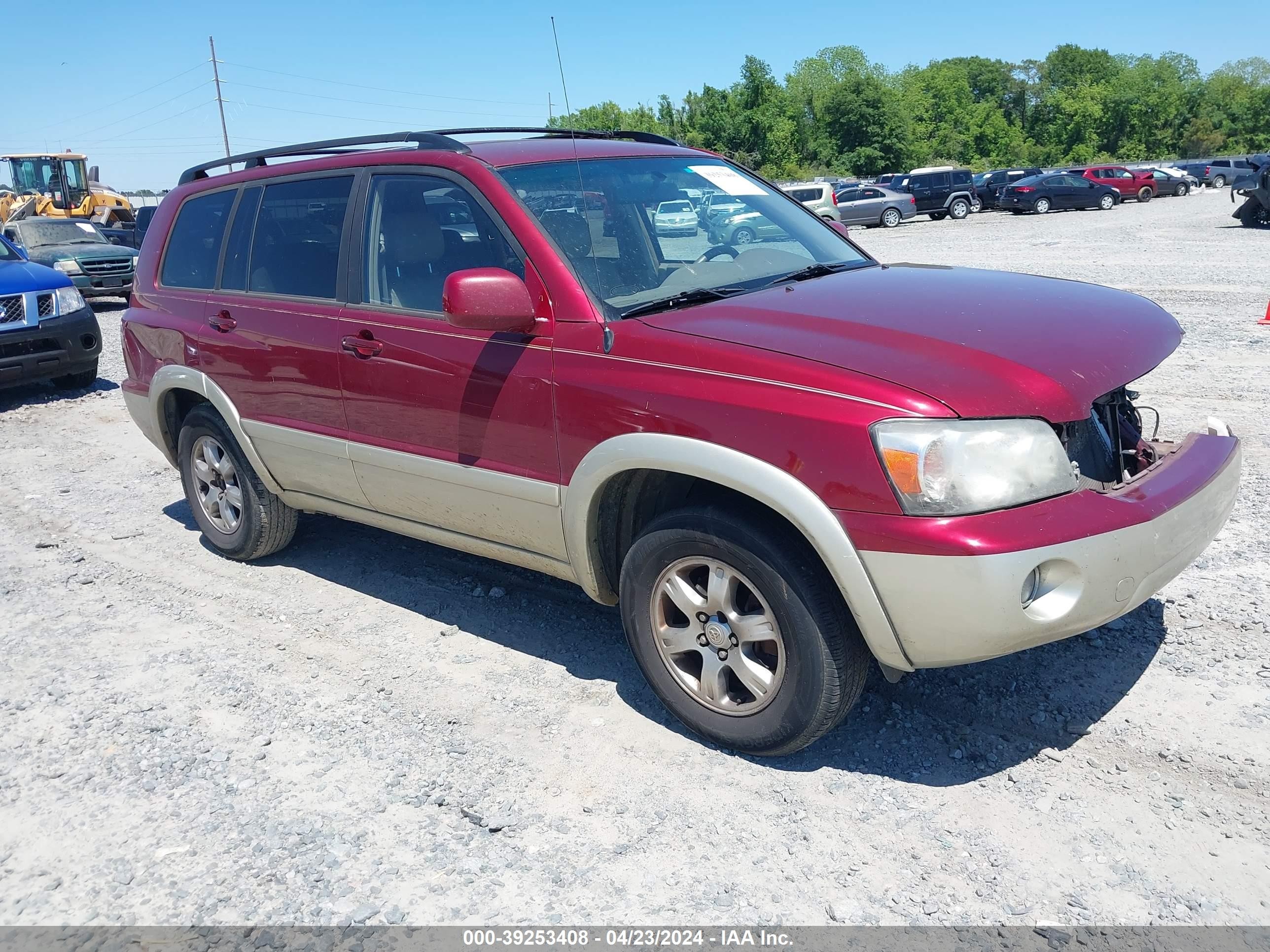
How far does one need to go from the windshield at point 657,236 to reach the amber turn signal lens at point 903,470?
1132 mm

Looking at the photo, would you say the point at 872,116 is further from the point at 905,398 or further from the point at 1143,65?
the point at 905,398

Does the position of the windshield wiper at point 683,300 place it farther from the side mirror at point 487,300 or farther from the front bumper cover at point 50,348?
the front bumper cover at point 50,348

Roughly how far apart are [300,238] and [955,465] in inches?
124

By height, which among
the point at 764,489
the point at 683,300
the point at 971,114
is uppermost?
the point at 971,114

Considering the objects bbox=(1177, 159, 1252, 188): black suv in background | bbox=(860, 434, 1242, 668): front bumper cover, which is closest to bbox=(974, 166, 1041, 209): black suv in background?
bbox=(1177, 159, 1252, 188): black suv in background

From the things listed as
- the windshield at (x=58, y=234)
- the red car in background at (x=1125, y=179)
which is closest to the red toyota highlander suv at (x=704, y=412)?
the windshield at (x=58, y=234)

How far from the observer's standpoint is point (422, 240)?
13.3ft

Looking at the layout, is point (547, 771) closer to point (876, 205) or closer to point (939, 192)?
point (876, 205)

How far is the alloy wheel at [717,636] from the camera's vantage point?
10.4 feet

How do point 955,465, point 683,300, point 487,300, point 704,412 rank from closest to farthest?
point 955,465 < point 704,412 < point 487,300 < point 683,300

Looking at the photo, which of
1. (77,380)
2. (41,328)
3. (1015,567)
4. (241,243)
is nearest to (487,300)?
(1015,567)

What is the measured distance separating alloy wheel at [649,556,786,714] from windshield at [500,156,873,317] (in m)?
0.94

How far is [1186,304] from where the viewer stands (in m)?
11.8

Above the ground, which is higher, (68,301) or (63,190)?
(63,190)
